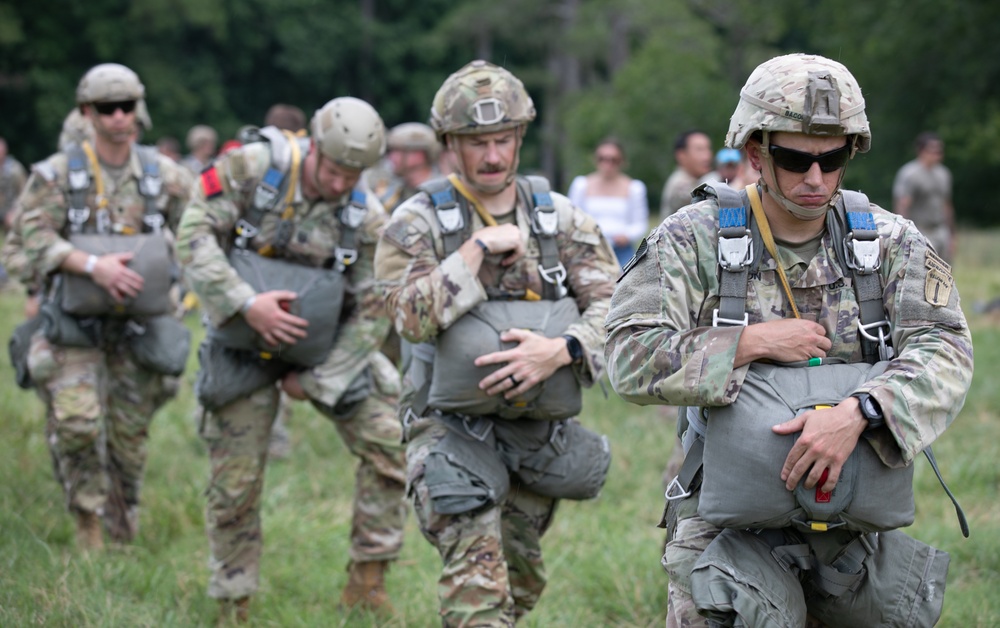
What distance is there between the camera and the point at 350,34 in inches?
1847

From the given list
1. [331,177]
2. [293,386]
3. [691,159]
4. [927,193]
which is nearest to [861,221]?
[331,177]

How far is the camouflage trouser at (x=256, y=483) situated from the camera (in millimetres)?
5965

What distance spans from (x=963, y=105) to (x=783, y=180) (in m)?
28.0

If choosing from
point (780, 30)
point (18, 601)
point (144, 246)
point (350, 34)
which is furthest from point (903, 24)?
point (18, 601)

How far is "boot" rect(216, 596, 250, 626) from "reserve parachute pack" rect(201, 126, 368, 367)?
47.5 inches

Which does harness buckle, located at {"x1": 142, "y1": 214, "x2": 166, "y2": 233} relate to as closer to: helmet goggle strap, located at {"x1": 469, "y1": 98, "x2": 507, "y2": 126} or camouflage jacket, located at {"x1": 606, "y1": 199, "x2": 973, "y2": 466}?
helmet goggle strap, located at {"x1": 469, "y1": 98, "x2": 507, "y2": 126}

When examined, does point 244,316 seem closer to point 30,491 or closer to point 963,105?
point 30,491

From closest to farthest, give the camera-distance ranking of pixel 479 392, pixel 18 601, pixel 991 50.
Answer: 1. pixel 479 392
2. pixel 18 601
3. pixel 991 50

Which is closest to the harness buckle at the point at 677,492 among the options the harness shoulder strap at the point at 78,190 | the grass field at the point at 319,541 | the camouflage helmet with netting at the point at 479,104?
the camouflage helmet with netting at the point at 479,104

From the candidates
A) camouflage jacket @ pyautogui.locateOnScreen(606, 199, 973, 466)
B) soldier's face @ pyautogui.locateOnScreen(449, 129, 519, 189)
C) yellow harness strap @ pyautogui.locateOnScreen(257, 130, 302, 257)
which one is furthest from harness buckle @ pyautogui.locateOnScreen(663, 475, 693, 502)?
yellow harness strap @ pyautogui.locateOnScreen(257, 130, 302, 257)

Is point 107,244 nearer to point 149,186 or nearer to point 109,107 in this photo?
point 149,186

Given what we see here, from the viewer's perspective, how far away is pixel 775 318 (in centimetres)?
372

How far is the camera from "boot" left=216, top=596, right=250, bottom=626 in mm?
6008

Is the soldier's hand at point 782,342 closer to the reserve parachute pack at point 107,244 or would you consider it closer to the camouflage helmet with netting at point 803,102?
the camouflage helmet with netting at point 803,102
